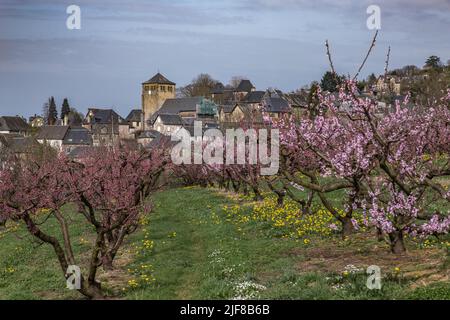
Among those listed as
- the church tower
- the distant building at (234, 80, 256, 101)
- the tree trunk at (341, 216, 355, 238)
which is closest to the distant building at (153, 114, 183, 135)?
the church tower

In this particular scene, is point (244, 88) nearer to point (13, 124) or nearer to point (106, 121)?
point (106, 121)

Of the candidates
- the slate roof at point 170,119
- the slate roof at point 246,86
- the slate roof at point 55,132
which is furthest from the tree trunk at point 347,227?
the slate roof at point 246,86

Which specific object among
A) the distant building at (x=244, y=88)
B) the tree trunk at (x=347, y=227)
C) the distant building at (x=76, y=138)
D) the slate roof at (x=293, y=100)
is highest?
the distant building at (x=244, y=88)

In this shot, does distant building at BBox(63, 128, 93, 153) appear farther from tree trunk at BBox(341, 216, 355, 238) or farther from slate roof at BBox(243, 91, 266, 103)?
tree trunk at BBox(341, 216, 355, 238)

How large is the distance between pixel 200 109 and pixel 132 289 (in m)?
123

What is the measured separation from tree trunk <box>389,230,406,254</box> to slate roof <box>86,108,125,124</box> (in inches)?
5273

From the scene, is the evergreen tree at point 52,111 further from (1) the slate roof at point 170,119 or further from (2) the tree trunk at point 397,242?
(2) the tree trunk at point 397,242

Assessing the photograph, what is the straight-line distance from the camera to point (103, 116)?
148 m

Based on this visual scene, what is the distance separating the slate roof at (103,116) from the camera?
5733 inches

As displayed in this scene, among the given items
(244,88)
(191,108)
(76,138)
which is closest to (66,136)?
(76,138)

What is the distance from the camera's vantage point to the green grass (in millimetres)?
12258

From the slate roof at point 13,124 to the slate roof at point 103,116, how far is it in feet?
61.9

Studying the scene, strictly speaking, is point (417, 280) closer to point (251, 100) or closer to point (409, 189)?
point (409, 189)
